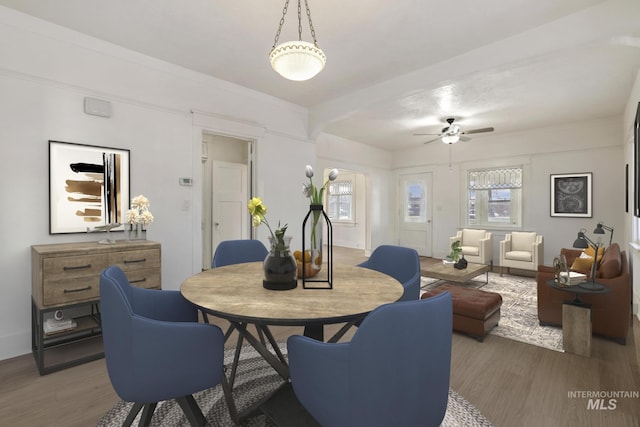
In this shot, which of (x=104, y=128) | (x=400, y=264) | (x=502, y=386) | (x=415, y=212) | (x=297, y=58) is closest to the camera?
(x=297, y=58)

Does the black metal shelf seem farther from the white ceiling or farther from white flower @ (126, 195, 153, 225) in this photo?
the white ceiling

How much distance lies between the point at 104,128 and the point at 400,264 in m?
3.09

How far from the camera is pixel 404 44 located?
10.3ft

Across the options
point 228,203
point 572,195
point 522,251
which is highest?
point 572,195

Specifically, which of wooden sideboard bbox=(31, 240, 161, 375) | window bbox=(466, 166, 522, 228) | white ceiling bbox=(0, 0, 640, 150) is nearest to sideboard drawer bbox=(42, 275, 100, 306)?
wooden sideboard bbox=(31, 240, 161, 375)

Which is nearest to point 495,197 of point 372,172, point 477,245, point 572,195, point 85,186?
point 477,245

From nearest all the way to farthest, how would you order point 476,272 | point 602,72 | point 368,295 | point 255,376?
point 368,295 → point 255,376 → point 602,72 → point 476,272

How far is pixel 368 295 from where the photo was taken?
60.7 inches

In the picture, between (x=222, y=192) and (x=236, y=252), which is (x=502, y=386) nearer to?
(x=236, y=252)

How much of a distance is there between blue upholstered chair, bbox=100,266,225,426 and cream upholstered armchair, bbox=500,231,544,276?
5944mm

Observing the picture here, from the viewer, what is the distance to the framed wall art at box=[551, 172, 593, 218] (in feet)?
18.9

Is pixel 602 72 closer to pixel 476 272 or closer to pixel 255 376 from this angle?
pixel 476 272

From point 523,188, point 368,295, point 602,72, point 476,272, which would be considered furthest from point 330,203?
point 368,295

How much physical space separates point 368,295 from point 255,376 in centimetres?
129
